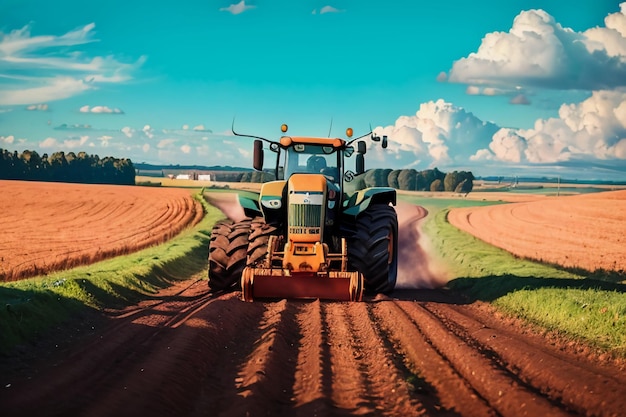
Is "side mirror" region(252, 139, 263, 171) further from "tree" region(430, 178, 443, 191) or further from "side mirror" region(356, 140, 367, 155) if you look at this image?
"tree" region(430, 178, 443, 191)

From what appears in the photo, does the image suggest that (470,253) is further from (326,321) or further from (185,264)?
(326,321)

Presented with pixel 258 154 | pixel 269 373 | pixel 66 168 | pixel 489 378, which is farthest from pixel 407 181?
pixel 269 373

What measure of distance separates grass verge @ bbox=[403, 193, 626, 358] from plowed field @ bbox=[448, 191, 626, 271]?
1493mm

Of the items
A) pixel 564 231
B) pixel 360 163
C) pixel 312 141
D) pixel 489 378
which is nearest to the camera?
pixel 489 378

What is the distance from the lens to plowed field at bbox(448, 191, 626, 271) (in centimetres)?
2355

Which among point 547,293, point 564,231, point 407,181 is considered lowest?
point 564,231

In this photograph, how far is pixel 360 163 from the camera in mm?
14867

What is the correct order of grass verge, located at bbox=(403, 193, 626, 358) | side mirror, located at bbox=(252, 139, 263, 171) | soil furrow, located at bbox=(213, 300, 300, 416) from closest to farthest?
1. soil furrow, located at bbox=(213, 300, 300, 416)
2. grass verge, located at bbox=(403, 193, 626, 358)
3. side mirror, located at bbox=(252, 139, 263, 171)

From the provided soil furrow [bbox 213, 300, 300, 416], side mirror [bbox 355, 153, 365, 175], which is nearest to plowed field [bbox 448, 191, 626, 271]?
side mirror [bbox 355, 153, 365, 175]

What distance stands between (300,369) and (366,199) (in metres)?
6.98

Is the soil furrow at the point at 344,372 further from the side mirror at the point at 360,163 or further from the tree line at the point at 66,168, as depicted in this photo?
the tree line at the point at 66,168

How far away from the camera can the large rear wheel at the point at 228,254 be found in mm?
14227

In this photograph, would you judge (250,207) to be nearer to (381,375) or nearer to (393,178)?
(381,375)

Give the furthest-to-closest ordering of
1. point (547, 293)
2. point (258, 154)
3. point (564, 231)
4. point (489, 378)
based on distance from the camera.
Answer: point (564, 231), point (258, 154), point (547, 293), point (489, 378)
